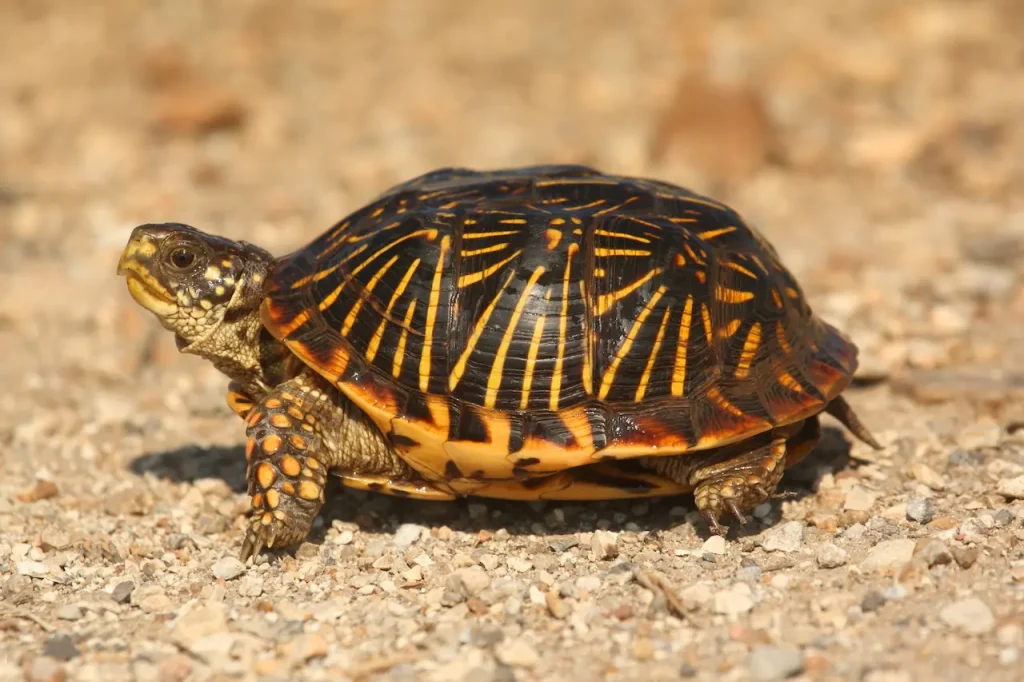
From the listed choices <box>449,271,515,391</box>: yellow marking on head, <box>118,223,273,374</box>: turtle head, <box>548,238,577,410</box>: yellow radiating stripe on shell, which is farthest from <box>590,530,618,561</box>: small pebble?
<box>118,223,273,374</box>: turtle head

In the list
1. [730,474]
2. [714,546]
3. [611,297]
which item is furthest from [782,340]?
[714,546]

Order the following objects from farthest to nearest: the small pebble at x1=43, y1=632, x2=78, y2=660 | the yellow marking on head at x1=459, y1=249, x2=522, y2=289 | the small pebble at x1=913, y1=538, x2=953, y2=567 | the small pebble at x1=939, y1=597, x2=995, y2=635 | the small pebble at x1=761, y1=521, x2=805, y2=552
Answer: the yellow marking on head at x1=459, y1=249, x2=522, y2=289 < the small pebble at x1=761, y1=521, x2=805, y2=552 < the small pebble at x1=913, y1=538, x2=953, y2=567 < the small pebble at x1=43, y1=632, x2=78, y2=660 < the small pebble at x1=939, y1=597, x2=995, y2=635

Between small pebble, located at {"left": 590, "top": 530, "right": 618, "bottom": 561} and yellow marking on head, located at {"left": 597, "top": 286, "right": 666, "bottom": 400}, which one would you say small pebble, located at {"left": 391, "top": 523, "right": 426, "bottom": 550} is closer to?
small pebble, located at {"left": 590, "top": 530, "right": 618, "bottom": 561}

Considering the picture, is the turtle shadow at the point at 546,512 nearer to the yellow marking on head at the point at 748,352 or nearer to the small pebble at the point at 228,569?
the small pebble at the point at 228,569

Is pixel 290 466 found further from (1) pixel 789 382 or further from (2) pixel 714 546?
(1) pixel 789 382

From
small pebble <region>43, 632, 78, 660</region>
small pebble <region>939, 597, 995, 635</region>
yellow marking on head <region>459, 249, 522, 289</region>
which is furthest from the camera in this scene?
yellow marking on head <region>459, 249, 522, 289</region>

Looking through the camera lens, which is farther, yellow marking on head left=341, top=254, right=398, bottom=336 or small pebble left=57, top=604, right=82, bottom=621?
yellow marking on head left=341, top=254, right=398, bottom=336

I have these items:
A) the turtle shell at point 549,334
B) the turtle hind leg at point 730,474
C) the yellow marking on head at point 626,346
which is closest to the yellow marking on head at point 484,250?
the turtle shell at point 549,334
